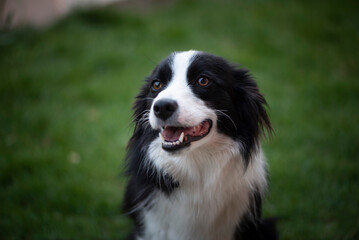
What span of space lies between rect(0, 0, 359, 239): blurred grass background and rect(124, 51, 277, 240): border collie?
0.72 meters

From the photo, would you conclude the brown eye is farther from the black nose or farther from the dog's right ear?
the dog's right ear

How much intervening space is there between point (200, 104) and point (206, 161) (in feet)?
1.42

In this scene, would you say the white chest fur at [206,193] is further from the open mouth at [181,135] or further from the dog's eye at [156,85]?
the dog's eye at [156,85]

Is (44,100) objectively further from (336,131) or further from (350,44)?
(350,44)

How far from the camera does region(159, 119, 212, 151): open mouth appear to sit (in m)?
2.00

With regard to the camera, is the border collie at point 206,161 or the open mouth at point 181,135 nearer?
the open mouth at point 181,135

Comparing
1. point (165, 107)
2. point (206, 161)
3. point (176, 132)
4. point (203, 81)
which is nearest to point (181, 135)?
point (176, 132)

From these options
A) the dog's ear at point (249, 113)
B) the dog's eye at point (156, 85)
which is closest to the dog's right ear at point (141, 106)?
the dog's eye at point (156, 85)

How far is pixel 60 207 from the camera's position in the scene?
3.15 metres

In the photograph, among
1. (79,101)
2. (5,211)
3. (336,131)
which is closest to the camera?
(5,211)

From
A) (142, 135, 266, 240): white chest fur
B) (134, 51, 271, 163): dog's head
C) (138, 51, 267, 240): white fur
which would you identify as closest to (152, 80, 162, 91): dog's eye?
(134, 51, 271, 163): dog's head

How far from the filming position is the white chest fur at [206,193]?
7.21 feet

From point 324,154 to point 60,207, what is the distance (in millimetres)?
3173

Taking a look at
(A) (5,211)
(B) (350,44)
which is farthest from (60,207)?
(B) (350,44)
